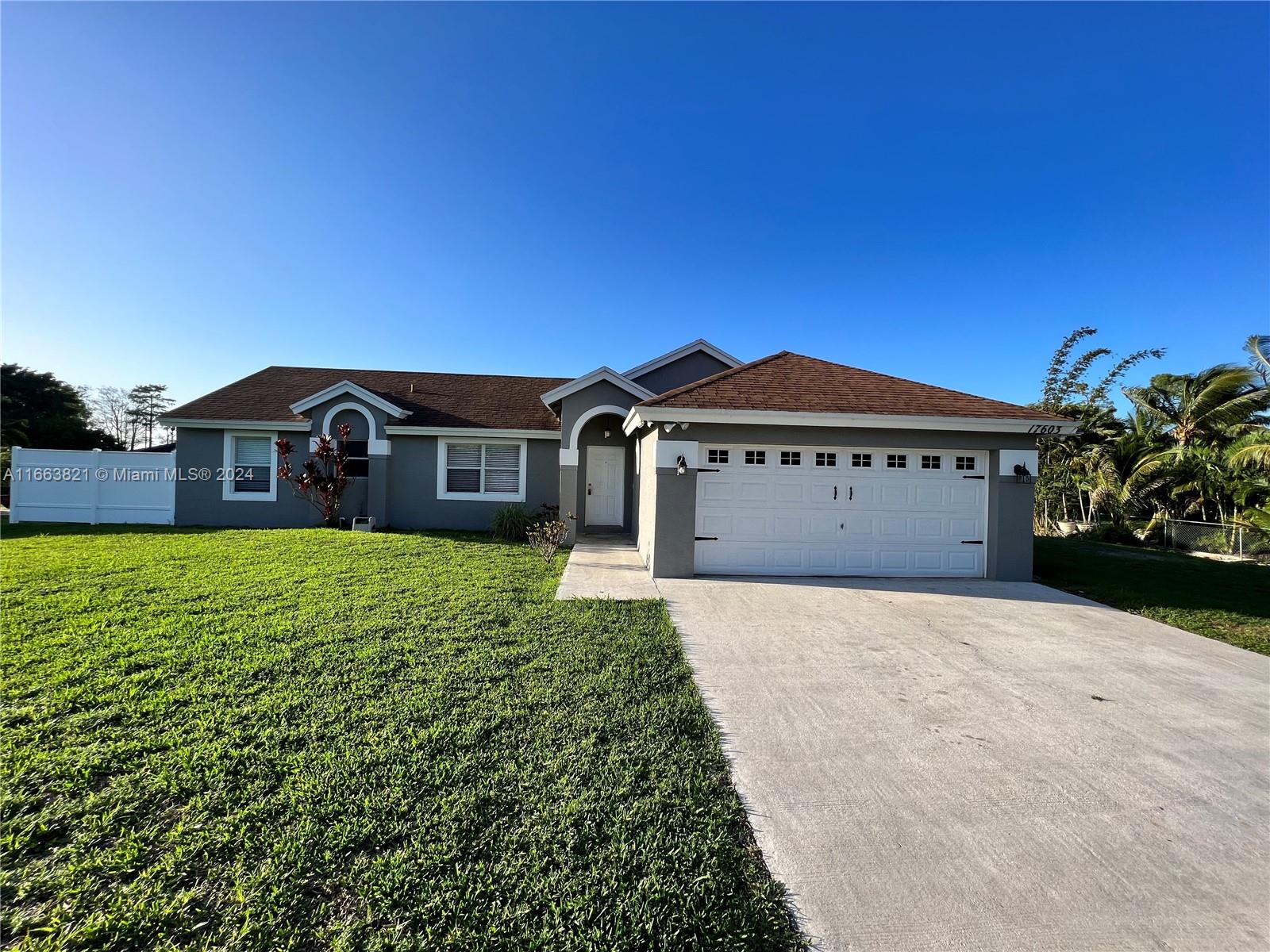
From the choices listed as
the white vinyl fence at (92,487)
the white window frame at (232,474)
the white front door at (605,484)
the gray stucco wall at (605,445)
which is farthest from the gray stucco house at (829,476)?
the white vinyl fence at (92,487)

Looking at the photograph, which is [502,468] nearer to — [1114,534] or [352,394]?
[352,394]

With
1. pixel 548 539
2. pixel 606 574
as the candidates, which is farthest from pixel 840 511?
pixel 548 539

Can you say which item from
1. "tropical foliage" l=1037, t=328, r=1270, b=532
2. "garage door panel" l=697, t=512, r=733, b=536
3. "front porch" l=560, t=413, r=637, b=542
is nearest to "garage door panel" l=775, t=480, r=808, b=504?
"garage door panel" l=697, t=512, r=733, b=536

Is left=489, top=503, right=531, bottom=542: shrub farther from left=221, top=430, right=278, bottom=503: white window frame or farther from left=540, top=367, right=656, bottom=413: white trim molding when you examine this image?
left=221, top=430, right=278, bottom=503: white window frame

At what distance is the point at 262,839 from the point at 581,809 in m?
1.60

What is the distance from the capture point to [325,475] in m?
13.4

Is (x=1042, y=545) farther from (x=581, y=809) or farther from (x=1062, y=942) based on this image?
(x=581, y=809)

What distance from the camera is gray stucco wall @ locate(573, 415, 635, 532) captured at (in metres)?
14.1

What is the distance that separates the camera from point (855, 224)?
14117 millimetres

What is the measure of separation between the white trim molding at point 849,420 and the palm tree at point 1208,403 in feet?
48.1

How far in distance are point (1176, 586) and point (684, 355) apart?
38.8 ft

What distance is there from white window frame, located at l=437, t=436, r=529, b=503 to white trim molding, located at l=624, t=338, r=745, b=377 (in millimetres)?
3915

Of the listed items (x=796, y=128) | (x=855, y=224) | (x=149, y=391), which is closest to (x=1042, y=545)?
(x=855, y=224)

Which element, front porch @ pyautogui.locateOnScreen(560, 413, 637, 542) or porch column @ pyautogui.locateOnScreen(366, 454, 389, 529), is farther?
front porch @ pyautogui.locateOnScreen(560, 413, 637, 542)
